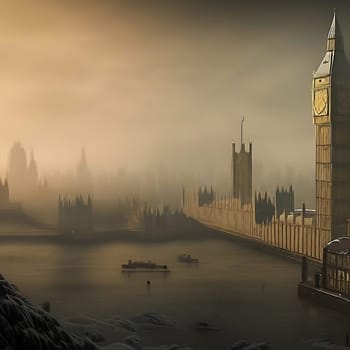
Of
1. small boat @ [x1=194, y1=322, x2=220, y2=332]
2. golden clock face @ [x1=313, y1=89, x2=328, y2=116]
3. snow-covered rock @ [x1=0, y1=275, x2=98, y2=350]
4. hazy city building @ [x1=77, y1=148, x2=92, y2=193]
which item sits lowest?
small boat @ [x1=194, y1=322, x2=220, y2=332]

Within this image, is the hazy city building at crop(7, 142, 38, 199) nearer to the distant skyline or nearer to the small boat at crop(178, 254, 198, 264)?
the distant skyline

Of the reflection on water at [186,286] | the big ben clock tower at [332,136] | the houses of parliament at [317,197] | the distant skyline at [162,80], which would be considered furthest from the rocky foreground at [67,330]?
the distant skyline at [162,80]

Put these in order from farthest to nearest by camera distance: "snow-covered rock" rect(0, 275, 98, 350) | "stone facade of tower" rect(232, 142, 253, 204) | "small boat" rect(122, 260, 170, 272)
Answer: "stone facade of tower" rect(232, 142, 253, 204) → "small boat" rect(122, 260, 170, 272) → "snow-covered rock" rect(0, 275, 98, 350)

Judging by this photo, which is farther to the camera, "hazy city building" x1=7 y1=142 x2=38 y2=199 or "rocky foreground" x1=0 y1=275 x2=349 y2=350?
"hazy city building" x1=7 y1=142 x2=38 y2=199

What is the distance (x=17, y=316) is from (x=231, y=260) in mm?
2384

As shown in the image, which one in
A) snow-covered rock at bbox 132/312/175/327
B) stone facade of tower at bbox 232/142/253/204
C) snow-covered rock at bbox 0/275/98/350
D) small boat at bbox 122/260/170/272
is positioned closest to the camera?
snow-covered rock at bbox 0/275/98/350

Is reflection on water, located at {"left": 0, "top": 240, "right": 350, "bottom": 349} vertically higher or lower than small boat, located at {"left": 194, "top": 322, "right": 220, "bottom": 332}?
higher

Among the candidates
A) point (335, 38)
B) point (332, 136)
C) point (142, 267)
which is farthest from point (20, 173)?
point (335, 38)

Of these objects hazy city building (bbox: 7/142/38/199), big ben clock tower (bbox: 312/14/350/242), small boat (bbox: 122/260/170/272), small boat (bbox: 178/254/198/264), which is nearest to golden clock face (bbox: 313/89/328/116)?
big ben clock tower (bbox: 312/14/350/242)

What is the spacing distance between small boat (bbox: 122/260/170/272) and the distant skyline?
952 millimetres

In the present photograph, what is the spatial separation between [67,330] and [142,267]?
1.23 meters

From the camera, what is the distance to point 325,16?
6531 millimetres

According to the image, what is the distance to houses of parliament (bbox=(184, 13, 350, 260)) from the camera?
6383 mm

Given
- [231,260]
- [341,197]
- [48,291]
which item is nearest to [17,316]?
[48,291]
